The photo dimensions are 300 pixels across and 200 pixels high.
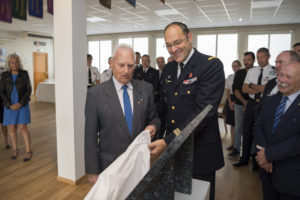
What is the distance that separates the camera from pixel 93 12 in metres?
7.31

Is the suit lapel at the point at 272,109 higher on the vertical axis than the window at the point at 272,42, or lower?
lower

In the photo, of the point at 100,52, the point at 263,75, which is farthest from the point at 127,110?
the point at 100,52

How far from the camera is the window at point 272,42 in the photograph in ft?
31.1

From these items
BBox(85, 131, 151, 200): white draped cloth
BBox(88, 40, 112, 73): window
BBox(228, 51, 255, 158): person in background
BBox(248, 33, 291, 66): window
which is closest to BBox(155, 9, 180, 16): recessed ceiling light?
BBox(228, 51, 255, 158): person in background

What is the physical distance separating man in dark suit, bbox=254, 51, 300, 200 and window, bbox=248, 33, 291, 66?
30.4 ft

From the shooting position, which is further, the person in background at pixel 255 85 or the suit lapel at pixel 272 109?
the person in background at pixel 255 85

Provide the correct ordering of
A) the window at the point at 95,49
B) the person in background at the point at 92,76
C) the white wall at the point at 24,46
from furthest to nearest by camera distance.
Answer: the window at the point at 95,49
the white wall at the point at 24,46
the person in background at the point at 92,76

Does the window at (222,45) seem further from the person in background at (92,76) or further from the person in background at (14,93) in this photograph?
the person in background at (14,93)

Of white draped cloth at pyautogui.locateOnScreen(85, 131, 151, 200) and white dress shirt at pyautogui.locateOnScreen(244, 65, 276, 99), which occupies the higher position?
white dress shirt at pyautogui.locateOnScreen(244, 65, 276, 99)

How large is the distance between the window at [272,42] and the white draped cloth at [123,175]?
1025 centimetres

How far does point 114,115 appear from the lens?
1.52 meters

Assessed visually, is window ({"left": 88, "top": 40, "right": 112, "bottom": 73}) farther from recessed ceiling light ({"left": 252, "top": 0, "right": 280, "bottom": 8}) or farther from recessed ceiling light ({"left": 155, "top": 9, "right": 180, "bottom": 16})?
recessed ceiling light ({"left": 252, "top": 0, "right": 280, "bottom": 8})

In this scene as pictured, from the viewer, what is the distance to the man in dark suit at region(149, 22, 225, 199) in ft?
4.40

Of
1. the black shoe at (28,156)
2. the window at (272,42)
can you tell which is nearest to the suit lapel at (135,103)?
the black shoe at (28,156)
